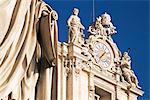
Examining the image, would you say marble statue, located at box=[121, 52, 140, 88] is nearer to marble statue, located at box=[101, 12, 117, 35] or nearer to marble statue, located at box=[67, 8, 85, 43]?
marble statue, located at box=[101, 12, 117, 35]

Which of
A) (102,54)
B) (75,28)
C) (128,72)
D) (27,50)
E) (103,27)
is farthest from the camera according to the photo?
(128,72)

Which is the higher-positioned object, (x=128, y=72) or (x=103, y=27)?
(x=103, y=27)

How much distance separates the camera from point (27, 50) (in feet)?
26.3

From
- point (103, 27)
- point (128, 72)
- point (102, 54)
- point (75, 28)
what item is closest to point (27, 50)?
point (75, 28)

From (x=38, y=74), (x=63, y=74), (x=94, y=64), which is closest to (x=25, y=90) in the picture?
(x=38, y=74)

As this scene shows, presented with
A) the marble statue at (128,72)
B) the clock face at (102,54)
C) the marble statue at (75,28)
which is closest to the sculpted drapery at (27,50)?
the marble statue at (75,28)

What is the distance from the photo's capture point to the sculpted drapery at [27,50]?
7812mm

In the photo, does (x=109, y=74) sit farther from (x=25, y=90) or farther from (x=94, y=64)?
(x=25, y=90)

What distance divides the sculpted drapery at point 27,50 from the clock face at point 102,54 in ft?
43.4

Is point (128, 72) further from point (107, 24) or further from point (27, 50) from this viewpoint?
point (27, 50)

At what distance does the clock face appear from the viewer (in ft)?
71.3

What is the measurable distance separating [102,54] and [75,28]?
1684 mm

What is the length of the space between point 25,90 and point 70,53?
12.3 metres

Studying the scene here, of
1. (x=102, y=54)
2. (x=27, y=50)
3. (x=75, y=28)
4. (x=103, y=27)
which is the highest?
(x=103, y=27)
